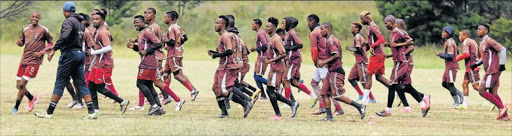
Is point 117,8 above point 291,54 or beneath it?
beneath

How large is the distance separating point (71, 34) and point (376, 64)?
609cm

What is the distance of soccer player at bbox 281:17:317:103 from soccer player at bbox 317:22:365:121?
1128 mm

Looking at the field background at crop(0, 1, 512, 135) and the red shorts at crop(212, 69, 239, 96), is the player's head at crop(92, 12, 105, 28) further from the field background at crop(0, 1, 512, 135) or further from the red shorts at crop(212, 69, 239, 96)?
the red shorts at crop(212, 69, 239, 96)

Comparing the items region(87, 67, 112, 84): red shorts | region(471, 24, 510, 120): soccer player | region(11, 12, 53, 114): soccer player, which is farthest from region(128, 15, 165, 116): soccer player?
region(471, 24, 510, 120): soccer player

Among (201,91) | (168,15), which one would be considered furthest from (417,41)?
(168,15)

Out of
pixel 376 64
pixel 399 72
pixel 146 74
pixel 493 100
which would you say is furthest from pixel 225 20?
pixel 493 100

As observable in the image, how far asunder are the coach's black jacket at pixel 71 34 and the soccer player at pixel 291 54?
3.66 metres

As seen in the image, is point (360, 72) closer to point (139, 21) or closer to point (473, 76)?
point (473, 76)

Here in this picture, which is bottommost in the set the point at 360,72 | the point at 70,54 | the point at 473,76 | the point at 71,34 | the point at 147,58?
the point at 473,76

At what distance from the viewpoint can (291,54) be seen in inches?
682

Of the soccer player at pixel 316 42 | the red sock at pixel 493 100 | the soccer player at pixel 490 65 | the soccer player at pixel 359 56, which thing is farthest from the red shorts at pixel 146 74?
the red sock at pixel 493 100

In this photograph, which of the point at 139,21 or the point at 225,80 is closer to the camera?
the point at 225,80

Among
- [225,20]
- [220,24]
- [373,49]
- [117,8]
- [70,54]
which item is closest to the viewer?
[70,54]

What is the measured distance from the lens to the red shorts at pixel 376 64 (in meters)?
17.5
